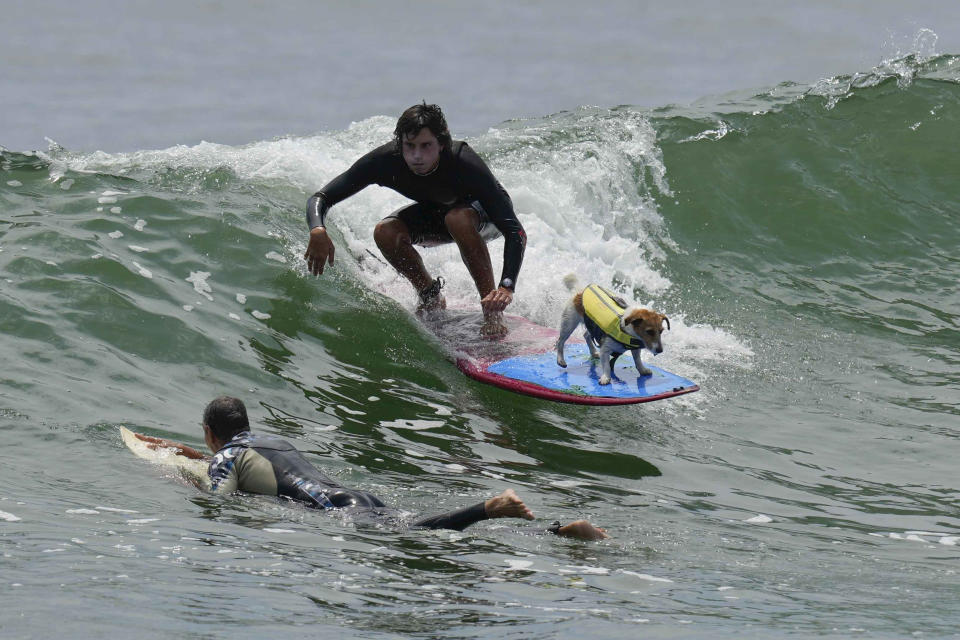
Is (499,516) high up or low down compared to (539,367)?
down

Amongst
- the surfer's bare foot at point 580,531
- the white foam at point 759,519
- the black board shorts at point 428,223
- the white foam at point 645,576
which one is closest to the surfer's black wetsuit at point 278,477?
the surfer's bare foot at point 580,531

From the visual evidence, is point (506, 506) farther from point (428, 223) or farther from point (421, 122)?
point (428, 223)

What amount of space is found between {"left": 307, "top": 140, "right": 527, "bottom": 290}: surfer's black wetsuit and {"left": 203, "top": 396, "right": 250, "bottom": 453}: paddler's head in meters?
2.21

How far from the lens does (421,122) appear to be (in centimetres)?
771

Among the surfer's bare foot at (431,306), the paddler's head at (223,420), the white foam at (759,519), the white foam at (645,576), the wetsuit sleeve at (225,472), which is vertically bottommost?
the white foam at (759,519)

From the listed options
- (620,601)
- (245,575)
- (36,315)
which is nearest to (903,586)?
(620,601)

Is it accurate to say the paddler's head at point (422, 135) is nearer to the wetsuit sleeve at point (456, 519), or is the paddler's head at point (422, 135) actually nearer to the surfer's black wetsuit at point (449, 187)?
the surfer's black wetsuit at point (449, 187)

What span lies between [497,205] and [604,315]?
1197 mm

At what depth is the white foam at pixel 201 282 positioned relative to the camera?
926cm

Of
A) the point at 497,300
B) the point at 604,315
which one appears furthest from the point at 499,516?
the point at 497,300

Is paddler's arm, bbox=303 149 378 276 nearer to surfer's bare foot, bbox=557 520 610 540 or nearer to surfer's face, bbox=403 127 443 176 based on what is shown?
surfer's face, bbox=403 127 443 176

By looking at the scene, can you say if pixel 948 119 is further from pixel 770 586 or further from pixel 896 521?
pixel 770 586

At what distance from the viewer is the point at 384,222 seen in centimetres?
853

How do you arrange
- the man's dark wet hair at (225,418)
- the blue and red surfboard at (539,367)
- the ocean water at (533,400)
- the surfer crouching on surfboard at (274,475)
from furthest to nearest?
the blue and red surfboard at (539,367), the man's dark wet hair at (225,418), the surfer crouching on surfboard at (274,475), the ocean water at (533,400)
